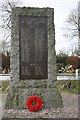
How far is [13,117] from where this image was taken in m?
6.54

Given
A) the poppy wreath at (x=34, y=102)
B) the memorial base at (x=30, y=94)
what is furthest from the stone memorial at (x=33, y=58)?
the poppy wreath at (x=34, y=102)

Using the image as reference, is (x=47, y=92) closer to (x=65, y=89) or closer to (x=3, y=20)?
(x=65, y=89)

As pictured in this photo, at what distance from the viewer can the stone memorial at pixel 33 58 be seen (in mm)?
7652

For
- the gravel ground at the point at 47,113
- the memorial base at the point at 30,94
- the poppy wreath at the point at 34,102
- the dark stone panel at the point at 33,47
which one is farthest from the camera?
the dark stone panel at the point at 33,47

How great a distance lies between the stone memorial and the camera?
7652 millimetres

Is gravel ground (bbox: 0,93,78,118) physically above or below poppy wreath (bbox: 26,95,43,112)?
below

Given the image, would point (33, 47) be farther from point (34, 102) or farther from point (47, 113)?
point (47, 113)

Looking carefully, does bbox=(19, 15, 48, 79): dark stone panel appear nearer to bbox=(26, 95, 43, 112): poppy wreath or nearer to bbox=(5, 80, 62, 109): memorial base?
bbox=(5, 80, 62, 109): memorial base

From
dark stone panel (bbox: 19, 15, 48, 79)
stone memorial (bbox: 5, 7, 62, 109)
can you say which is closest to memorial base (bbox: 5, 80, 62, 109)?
stone memorial (bbox: 5, 7, 62, 109)

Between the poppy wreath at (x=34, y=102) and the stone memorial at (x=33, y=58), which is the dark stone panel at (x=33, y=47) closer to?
the stone memorial at (x=33, y=58)

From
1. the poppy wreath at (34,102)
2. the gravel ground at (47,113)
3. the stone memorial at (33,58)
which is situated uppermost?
the stone memorial at (33,58)

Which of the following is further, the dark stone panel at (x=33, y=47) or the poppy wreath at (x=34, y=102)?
the dark stone panel at (x=33, y=47)

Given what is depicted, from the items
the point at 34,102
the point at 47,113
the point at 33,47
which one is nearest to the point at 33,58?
the point at 33,47

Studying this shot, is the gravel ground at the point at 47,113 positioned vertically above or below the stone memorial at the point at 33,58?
below
